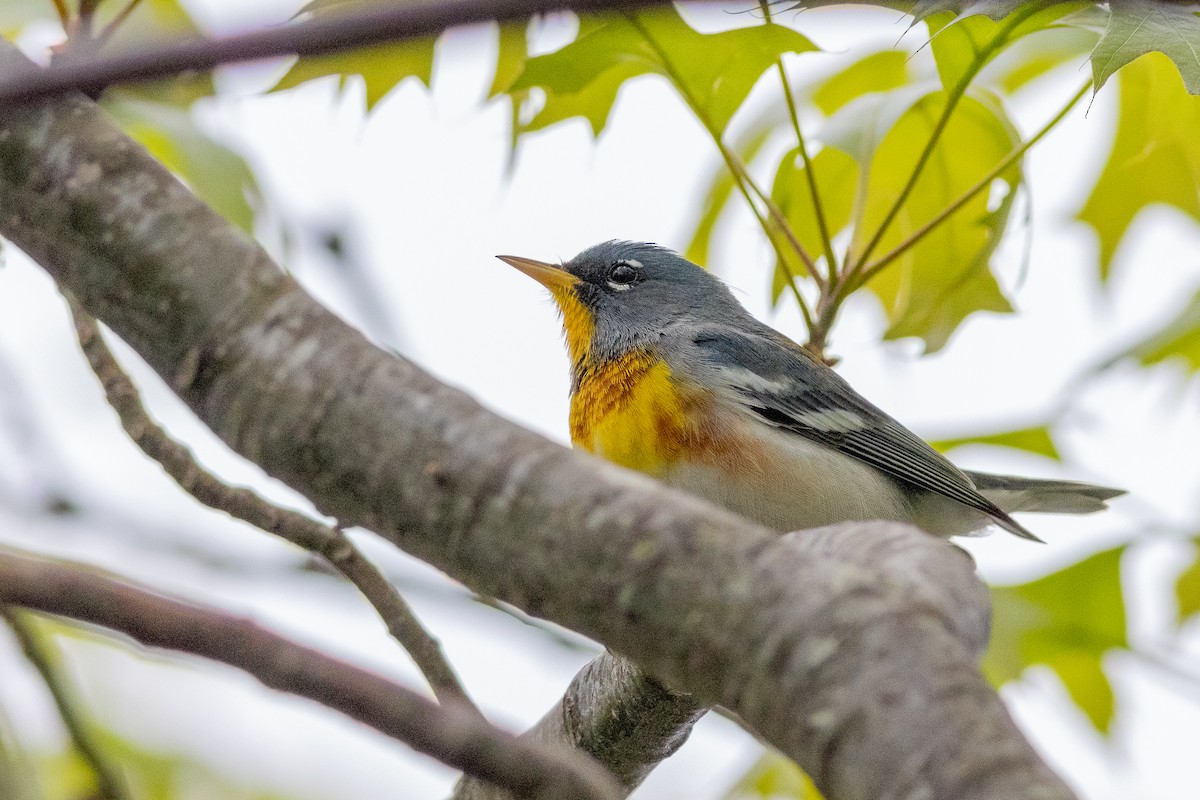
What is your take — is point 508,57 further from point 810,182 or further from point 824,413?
point 824,413

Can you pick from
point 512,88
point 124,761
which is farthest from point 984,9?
point 124,761

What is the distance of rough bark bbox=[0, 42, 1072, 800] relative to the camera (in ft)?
4.71

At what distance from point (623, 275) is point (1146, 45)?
11.8 ft

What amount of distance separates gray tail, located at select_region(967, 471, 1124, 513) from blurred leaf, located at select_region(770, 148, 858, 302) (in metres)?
1.72

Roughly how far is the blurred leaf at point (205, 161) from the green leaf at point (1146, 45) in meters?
2.66

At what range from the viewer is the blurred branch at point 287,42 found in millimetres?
1054

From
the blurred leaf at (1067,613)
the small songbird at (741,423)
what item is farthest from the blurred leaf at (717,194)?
the blurred leaf at (1067,613)

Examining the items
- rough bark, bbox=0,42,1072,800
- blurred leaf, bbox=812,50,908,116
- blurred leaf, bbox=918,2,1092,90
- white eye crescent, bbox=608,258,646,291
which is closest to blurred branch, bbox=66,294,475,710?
rough bark, bbox=0,42,1072,800

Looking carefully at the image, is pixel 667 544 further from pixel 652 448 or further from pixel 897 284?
Answer: pixel 897 284

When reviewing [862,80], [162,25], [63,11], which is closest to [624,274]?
[862,80]

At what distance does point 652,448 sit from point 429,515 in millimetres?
2985

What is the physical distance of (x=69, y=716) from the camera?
2.85m

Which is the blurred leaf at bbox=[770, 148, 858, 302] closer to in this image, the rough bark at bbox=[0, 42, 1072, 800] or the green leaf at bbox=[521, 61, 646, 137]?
the green leaf at bbox=[521, 61, 646, 137]

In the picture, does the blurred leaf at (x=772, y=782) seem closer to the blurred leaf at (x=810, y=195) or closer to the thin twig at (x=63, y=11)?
the blurred leaf at (x=810, y=195)
